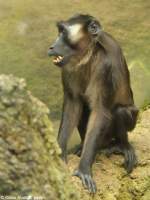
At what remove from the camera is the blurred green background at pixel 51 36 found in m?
9.45

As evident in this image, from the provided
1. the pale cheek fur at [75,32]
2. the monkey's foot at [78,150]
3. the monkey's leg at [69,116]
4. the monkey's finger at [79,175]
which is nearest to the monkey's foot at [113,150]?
the monkey's foot at [78,150]

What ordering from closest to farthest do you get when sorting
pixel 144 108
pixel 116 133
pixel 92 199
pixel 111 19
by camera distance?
pixel 92 199 < pixel 116 133 < pixel 144 108 < pixel 111 19

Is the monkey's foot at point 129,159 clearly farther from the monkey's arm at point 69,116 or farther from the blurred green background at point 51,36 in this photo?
the blurred green background at point 51,36

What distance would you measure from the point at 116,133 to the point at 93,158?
63 centimetres

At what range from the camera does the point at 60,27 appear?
677 centimetres

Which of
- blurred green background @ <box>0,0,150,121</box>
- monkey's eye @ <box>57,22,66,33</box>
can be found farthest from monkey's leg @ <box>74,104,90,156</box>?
blurred green background @ <box>0,0,150,121</box>

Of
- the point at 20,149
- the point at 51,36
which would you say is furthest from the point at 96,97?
the point at 51,36

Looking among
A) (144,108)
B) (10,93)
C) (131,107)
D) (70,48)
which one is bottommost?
(144,108)

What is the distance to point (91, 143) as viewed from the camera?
6.54m

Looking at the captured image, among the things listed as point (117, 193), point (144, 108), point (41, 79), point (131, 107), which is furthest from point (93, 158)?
point (41, 79)

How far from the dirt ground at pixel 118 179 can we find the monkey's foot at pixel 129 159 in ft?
0.16

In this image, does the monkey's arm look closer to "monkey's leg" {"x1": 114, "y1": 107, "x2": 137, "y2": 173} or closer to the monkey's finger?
"monkey's leg" {"x1": 114, "y1": 107, "x2": 137, "y2": 173}

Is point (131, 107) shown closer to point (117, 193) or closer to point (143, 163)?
point (143, 163)

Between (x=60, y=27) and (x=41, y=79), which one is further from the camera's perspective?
(x=41, y=79)
